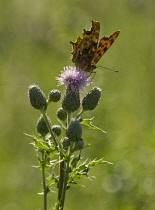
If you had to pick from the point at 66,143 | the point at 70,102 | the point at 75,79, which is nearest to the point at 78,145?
the point at 66,143

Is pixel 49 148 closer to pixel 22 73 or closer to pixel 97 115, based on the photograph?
pixel 97 115

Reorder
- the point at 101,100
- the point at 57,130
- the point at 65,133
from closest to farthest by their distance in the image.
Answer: the point at 65,133, the point at 57,130, the point at 101,100

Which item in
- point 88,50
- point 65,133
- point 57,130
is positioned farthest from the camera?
point 88,50

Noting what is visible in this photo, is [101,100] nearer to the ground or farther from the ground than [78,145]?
farther from the ground

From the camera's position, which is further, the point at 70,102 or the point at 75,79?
the point at 75,79

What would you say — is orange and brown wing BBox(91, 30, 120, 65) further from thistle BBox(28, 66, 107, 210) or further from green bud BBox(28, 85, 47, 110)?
green bud BBox(28, 85, 47, 110)

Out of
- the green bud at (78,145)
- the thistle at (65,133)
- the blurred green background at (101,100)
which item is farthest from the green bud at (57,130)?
the blurred green background at (101,100)

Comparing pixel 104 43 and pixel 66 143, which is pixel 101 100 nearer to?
pixel 104 43

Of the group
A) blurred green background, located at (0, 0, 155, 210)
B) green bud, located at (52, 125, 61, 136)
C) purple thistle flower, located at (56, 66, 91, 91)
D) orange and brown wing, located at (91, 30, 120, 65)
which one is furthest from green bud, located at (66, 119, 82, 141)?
blurred green background, located at (0, 0, 155, 210)
